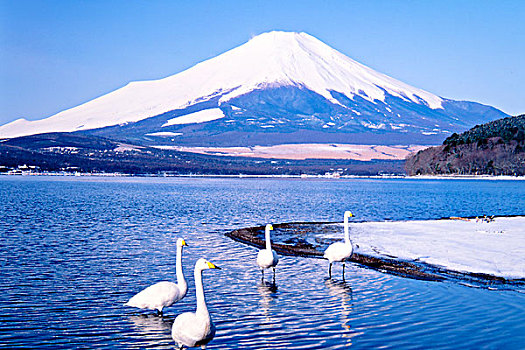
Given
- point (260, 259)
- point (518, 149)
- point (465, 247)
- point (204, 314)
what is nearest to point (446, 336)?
point (204, 314)

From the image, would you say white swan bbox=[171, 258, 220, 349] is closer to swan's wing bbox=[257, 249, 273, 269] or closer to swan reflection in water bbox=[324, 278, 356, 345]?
swan reflection in water bbox=[324, 278, 356, 345]

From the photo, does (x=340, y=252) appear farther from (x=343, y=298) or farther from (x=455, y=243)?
(x=455, y=243)

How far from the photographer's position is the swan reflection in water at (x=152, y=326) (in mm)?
14248

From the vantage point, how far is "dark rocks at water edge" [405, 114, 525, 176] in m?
158

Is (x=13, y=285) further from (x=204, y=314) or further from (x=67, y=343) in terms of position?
(x=204, y=314)

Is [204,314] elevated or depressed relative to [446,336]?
elevated

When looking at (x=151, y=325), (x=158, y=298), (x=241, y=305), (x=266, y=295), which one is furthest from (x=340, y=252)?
(x=151, y=325)

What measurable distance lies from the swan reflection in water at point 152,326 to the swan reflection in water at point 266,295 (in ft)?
8.55

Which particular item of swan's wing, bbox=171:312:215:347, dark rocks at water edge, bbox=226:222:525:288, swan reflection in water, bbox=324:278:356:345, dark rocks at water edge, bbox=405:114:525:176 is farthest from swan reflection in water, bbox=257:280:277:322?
dark rocks at water edge, bbox=405:114:525:176

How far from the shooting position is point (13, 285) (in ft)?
63.7

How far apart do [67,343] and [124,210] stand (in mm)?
41385

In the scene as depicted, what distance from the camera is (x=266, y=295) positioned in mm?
→ 18656

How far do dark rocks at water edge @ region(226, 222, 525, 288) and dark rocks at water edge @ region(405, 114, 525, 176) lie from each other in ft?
434

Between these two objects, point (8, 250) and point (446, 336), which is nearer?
point (446, 336)
